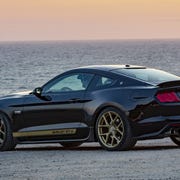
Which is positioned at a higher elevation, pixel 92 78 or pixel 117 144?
pixel 92 78

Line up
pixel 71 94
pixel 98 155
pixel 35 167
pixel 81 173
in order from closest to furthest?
pixel 81 173
pixel 35 167
pixel 98 155
pixel 71 94

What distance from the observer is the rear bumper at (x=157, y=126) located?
12797 millimetres

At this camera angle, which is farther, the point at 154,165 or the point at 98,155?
the point at 98,155

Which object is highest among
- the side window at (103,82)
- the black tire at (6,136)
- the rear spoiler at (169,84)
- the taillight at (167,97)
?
the rear spoiler at (169,84)

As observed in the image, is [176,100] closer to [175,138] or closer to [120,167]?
[175,138]

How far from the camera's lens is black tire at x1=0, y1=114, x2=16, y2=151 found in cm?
1426

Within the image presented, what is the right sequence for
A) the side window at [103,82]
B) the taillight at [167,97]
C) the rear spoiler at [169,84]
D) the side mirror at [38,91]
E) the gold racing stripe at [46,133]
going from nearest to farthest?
the taillight at [167,97] < the rear spoiler at [169,84] < the side window at [103,82] < the gold racing stripe at [46,133] < the side mirror at [38,91]

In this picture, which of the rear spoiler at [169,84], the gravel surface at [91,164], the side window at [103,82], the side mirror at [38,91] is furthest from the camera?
the side mirror at [38,91]

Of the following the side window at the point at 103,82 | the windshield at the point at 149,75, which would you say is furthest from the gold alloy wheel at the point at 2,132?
the windshield at the point at 149,75

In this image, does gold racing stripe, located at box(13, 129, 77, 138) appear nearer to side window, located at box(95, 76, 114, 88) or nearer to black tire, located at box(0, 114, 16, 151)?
black tire, located at box(0, 114, 16, 151)

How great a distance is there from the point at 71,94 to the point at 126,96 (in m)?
1.04

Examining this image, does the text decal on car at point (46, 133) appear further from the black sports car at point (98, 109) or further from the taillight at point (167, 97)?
A: the taillight at point (167, 97)

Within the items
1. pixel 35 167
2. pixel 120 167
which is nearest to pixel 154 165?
pixel 120 167

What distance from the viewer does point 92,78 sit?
13.6 metres
